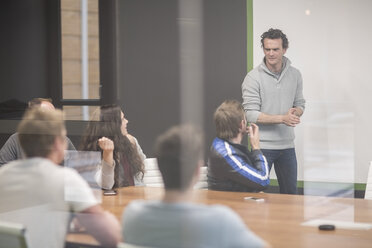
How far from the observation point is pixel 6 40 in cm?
435

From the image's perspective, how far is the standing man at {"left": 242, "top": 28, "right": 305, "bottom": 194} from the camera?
340 cm

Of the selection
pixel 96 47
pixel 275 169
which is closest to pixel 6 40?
pixel 96 47

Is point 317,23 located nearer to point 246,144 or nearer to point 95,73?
point 246,144

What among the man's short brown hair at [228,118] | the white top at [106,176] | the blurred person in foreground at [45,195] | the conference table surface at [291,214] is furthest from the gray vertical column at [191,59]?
the blurred person in foreground at [45,195]

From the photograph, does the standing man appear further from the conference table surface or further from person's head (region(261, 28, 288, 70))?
the conference table surface

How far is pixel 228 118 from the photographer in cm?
350

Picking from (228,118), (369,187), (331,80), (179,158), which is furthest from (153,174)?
(369,187)

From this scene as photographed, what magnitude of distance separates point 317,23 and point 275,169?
744 millimetres

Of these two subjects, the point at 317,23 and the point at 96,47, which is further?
the point at 96,47

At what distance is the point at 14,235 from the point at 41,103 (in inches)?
52.3

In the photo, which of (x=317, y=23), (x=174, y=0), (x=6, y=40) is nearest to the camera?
(x=317, y=23)

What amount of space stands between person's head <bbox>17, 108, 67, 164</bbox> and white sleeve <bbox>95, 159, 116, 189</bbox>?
1.06ft

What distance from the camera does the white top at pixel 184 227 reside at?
2.72 m

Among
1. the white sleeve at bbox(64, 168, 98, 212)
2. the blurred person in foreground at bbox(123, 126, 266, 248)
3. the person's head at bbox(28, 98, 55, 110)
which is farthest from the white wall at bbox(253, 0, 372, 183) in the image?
the person's head at bbox(28, 98, 55, 110)
